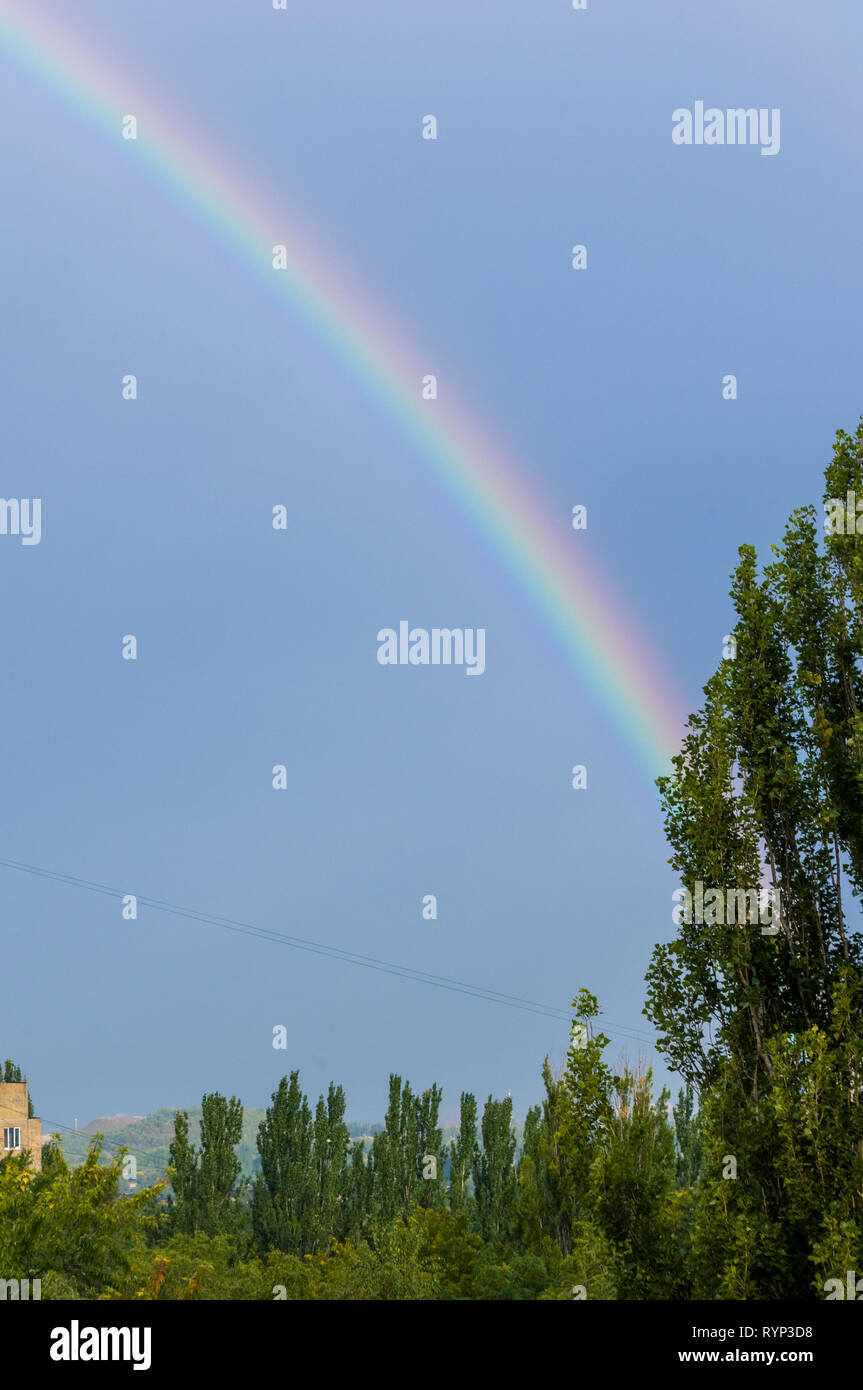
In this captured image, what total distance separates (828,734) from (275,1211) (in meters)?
41.7

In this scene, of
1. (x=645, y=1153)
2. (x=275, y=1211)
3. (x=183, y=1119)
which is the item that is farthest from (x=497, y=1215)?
(x=645, y=1153)

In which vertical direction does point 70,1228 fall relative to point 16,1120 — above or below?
above

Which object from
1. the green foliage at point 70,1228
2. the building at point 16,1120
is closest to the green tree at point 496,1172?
the building at point 16,1120

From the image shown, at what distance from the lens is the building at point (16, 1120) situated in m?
53.9

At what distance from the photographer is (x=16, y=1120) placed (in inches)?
2153

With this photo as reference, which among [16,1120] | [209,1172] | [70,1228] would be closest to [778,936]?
[70,1228]

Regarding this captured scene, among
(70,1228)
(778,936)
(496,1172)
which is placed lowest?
(496,1172)

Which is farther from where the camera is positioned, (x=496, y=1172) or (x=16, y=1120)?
(x=16, y=1120)

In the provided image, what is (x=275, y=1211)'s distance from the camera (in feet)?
155

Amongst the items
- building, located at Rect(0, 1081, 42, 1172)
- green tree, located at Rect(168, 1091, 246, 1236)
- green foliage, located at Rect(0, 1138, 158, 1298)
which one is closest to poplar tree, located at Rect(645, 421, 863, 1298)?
green foliage, located at Rect(0, 1138, 158, 1298)

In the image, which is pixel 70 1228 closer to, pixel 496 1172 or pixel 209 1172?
pixel 209 1172

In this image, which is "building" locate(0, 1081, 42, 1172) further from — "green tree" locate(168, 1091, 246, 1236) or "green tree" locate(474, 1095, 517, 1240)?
"green tree" locate(474, 1095, 517, 1240)

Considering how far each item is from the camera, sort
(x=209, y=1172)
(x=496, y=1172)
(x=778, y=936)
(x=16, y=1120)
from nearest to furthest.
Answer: (x=778, y=936)
(x=209, y=1172)
(x=496, y=1172)
(x=16, y=1120)
